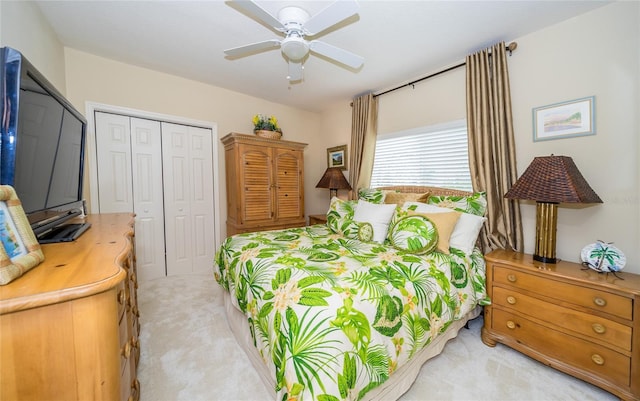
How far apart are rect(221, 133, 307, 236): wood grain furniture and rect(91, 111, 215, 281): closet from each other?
373 mm

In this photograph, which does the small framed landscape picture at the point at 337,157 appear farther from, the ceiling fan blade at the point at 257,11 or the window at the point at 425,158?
the ceiling fan blade at the point at 257,11

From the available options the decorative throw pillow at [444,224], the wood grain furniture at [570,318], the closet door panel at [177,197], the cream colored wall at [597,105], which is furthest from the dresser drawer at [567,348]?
the closet door panel at [177,197]

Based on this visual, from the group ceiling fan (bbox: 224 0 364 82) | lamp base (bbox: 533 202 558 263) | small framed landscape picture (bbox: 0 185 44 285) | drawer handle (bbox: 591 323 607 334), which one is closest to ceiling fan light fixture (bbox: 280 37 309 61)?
ceiling fan (bbox: 224 0 364 82)

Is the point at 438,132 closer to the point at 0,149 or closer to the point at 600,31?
the point at 600,31

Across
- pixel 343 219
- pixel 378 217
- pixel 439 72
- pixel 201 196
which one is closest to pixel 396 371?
pixel 378 217

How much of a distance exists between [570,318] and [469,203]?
1.01 metres

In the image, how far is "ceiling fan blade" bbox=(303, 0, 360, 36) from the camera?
1.41 metres

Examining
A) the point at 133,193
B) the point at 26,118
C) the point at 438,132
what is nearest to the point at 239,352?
the point at 26,118

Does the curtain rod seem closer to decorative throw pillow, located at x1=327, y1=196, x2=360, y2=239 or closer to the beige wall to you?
the beige wall

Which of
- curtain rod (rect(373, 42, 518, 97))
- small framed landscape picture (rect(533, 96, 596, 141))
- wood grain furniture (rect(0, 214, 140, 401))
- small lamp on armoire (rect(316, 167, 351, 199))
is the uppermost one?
curtain rod (rect(373, 42, 518, 97))

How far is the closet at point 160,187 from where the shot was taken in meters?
2.82

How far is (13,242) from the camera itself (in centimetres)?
69

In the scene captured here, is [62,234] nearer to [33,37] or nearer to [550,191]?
[33,37]

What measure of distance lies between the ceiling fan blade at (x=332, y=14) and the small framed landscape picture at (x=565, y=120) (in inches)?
73.7
